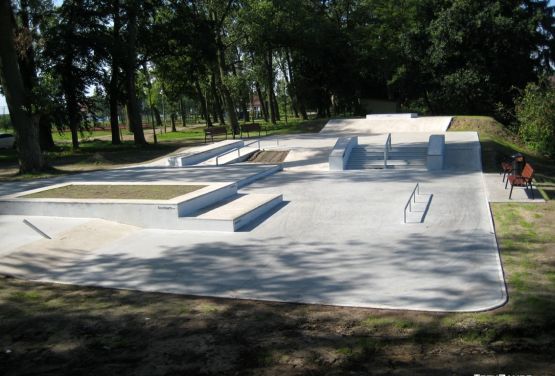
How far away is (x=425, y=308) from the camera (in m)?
6.06

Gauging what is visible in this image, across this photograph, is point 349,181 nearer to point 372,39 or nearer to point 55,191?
point 55,191

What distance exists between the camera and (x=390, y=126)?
1074 inches

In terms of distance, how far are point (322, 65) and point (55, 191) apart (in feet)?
102

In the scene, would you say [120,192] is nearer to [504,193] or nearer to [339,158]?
[339,158]

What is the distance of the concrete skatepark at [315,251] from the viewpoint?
6836mm

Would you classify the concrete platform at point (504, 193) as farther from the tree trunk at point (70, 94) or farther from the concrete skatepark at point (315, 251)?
the tree trunk at point (70, 94)

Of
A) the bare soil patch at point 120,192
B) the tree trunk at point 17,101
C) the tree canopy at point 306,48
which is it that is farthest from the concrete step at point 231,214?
the tree canopy at point 306,48

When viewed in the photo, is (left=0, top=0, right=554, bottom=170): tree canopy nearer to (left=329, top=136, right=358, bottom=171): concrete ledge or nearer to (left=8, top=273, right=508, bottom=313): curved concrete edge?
(left=329, top=136, right=358, bottom=171): concrete ledge

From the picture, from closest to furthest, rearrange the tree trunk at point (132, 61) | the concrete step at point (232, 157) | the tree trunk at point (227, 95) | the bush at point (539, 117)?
the bush at point (539, 117)
the concrete step at point (232, 157)
the tree trunk at point (132, 61)
the tree trunk at point (227, 95)

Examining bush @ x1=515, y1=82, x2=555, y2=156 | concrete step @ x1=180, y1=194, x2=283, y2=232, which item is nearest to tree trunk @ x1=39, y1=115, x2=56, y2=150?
concrete step @ x1=180, y1=194, x2=283, y2=232

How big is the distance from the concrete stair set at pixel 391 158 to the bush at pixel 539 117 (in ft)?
15.4

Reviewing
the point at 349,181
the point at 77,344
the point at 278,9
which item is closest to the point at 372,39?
the point at 278,9

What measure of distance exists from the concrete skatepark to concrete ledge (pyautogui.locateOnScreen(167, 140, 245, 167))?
5.63 m

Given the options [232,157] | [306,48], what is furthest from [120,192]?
[306,48]
